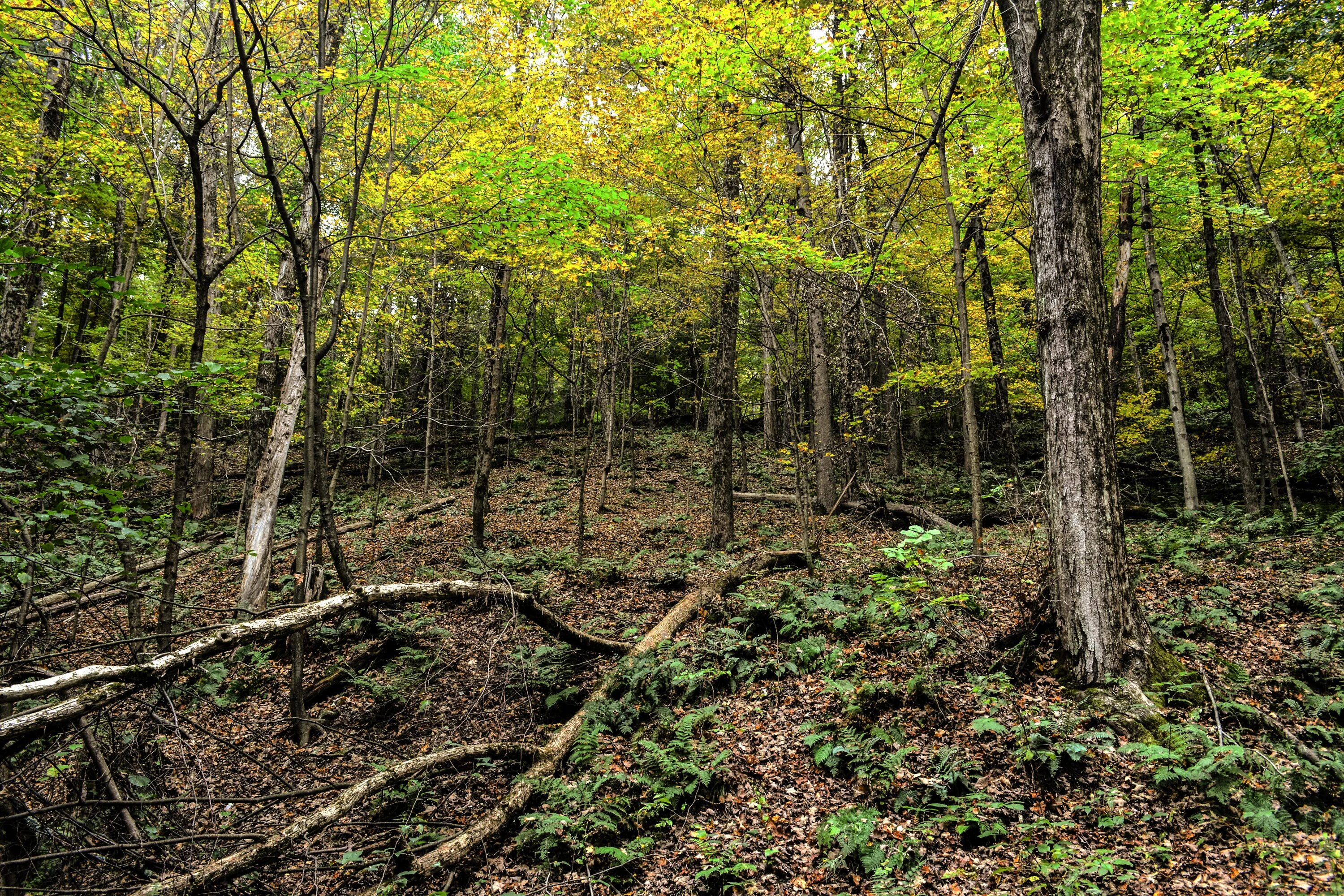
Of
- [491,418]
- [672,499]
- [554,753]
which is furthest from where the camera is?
[672,499]

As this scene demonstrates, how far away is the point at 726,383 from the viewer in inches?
447

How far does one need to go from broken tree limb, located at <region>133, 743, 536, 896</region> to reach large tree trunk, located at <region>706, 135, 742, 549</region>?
7.32m

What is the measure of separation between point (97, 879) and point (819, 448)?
43.2 feet

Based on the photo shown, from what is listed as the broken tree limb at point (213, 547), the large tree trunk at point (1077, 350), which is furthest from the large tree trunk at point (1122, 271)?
the broken tree limb at point (213, 547)

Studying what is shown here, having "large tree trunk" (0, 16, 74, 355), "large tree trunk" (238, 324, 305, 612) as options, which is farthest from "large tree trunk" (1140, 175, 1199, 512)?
"large tree trunk" (0, 16, 74, 355)

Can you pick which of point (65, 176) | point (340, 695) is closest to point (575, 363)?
point (65, 176)

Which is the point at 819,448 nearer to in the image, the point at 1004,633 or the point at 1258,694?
the point at 1004,633

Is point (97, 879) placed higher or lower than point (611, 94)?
lower

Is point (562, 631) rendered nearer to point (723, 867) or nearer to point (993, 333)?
point (723, 867)

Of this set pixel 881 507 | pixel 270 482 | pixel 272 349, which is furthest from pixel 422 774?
pixel 881 507

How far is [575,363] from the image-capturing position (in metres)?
20.9

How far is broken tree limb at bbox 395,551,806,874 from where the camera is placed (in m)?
4.49

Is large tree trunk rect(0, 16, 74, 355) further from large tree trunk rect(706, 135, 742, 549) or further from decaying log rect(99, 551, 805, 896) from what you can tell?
large tree trunk rect(706, 135, 742, 549)

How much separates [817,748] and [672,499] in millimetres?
12974
